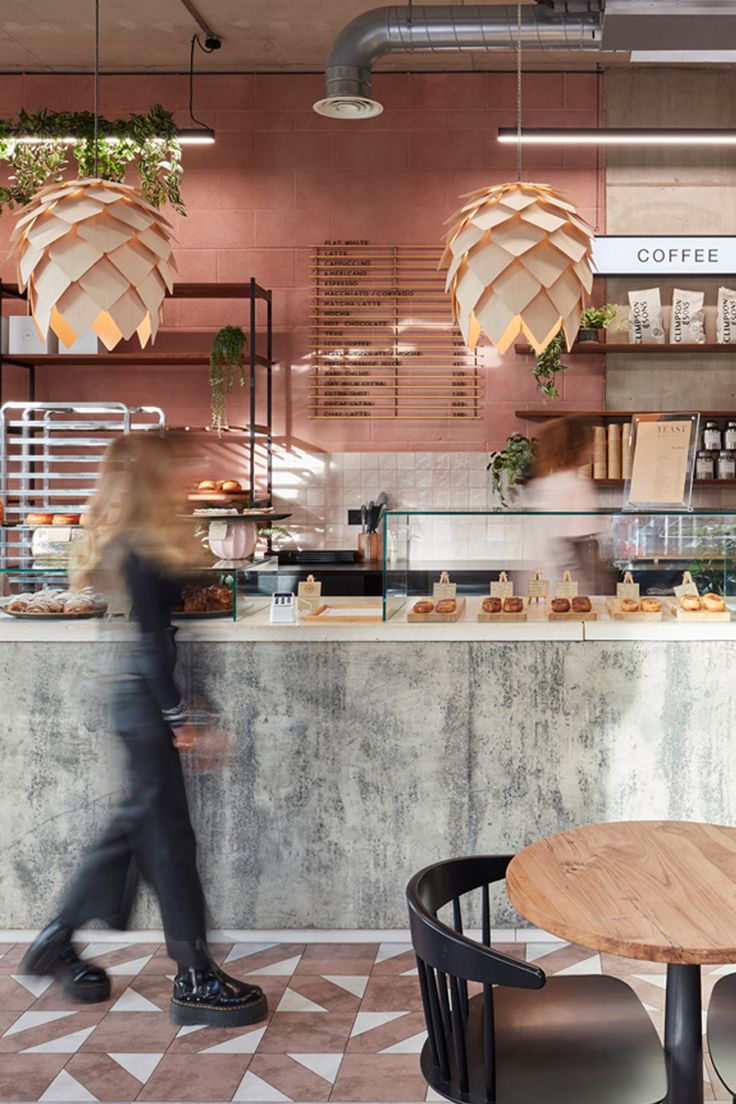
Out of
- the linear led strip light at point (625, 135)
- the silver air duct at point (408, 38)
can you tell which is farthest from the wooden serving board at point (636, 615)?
the linear led strip light at point (625, 135)

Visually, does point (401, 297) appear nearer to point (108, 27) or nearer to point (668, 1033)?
point (108, 27)

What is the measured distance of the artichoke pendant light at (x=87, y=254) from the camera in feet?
7.81

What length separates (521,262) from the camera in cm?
Answer: 246

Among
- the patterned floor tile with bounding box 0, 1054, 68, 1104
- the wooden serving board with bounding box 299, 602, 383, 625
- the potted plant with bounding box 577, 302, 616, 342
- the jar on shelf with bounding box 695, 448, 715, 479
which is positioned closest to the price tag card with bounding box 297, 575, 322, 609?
the wooden serving board with bounding box 299, 602, 383, 625

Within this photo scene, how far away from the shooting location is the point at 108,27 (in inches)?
234

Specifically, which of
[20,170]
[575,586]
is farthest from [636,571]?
[20,170]

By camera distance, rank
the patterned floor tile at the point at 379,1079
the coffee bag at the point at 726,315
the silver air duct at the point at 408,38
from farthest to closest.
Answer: the coffee bag at the point at 726,315 < the silver air duct at the point at 408,38 < the patterned floor tile at the point at 379,1079

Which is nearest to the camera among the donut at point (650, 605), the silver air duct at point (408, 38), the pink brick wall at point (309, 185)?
the donut at point (650, 605)

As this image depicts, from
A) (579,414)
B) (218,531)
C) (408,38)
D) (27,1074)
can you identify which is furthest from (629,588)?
(579,414)

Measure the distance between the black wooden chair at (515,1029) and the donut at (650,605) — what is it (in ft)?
5.09

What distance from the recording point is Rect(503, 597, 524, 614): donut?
349 cm

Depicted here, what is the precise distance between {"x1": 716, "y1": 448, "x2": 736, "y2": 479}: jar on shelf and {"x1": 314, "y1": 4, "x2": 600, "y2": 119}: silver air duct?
242 centimetres

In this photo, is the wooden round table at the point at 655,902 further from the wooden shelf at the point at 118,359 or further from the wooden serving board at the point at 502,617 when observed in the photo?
the wooden shelf at the point at 118,359

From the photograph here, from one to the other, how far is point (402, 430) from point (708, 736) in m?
3.46
